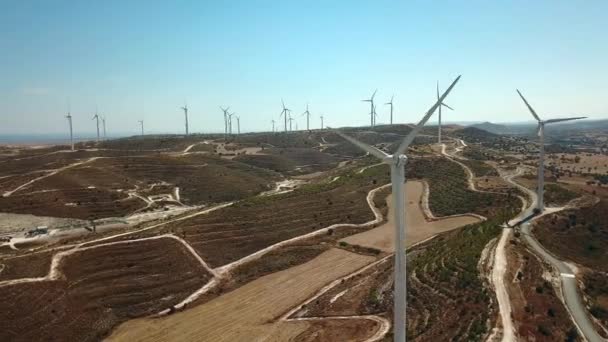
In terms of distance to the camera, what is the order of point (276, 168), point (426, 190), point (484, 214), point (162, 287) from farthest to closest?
point (276, 168) < point (426, 190) < point (484, 214) < point (162, 287)

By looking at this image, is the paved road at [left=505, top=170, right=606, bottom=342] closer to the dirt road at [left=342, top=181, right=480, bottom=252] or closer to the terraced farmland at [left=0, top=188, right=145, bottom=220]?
the dirt road at [left=342, top=181, right=480, bottom=252]

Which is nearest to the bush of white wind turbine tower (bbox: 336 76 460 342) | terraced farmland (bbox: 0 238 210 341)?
white wind turbine tower (bbox: 336 76 460 342)

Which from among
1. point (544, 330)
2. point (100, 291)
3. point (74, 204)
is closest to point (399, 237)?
point (544, 330)

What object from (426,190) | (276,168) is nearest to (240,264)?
(426,190)

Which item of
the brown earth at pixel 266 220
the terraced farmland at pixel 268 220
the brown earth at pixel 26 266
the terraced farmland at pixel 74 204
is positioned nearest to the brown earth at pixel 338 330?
the brown earth at pixel 266 220

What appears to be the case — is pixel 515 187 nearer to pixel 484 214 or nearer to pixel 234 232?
pixel 484 214

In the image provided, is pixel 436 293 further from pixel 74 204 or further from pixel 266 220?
pixel 74 204
